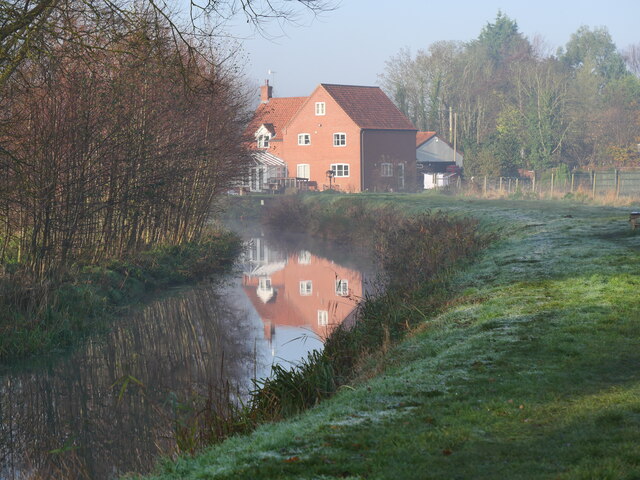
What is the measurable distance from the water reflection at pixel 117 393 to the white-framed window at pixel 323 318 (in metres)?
1.69

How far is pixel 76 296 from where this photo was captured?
54.3ft

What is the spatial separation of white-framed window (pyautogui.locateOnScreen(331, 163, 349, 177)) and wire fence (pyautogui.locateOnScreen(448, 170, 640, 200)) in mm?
8991

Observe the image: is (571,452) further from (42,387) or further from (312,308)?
(312,308)

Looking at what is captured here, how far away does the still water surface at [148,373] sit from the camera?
942 cm

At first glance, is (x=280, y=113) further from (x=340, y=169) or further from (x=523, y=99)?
(x=523, y=99)

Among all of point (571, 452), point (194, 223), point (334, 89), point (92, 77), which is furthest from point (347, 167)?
point (571, 452)

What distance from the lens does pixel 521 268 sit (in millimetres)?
15195

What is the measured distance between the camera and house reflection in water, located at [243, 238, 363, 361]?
57.8 feet

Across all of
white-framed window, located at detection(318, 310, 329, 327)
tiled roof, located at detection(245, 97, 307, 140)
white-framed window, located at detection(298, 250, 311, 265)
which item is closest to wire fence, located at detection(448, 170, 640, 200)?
white-framed window, located at detection(298, 250, 311, 265)

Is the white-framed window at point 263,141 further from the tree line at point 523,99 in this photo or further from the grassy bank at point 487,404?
the grassy bank at point 487,404

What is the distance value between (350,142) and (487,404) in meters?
54.1

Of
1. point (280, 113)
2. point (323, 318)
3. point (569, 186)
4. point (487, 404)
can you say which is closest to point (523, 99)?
point (280, 113)

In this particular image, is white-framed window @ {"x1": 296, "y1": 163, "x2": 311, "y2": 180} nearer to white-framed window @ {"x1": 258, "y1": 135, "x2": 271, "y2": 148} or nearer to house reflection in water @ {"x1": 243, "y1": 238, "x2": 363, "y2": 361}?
white-framed window @ {"x1": 258, "y1": 135, "x2": 271, "y2": 148}

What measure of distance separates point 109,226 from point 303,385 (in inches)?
448
